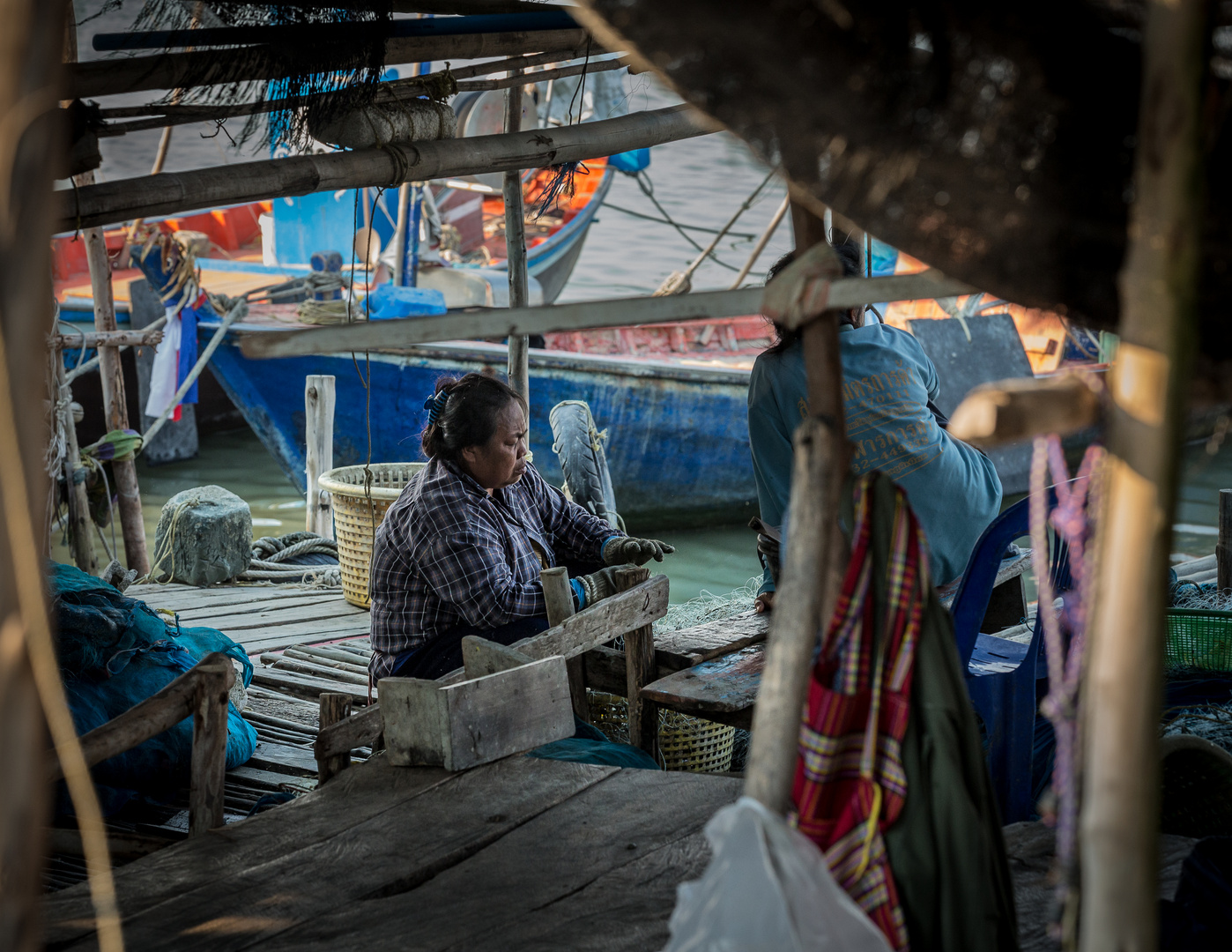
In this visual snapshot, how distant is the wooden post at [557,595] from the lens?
3.12 meters

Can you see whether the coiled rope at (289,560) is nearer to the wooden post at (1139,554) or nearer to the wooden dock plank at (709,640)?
the wooden dock plank at (709,640)

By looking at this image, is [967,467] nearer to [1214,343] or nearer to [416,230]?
[1214,343]

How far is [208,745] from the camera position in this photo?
7.33ft

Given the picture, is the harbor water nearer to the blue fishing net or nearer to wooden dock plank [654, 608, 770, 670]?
wooden dock plank [654, 608, 770, 670]

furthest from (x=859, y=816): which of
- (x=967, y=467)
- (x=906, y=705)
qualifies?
(x=967, y=467)

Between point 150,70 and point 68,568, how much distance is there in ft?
6.74

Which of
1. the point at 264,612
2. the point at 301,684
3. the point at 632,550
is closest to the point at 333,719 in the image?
the point at 632,550

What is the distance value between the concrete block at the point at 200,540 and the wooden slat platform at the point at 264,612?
88 mm

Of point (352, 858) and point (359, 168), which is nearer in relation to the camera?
point (352, 858)

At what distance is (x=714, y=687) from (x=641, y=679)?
41cm

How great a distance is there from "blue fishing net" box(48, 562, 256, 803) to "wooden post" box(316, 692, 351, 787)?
823mm

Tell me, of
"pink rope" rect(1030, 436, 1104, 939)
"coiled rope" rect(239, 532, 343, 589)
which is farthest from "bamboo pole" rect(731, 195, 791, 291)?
"pink rope" rect(1030, 436, 1104, 939)

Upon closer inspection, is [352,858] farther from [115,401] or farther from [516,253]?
[115,401]

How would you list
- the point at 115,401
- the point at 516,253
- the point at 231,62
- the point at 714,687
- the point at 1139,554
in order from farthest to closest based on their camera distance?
the point at 115,401 → the point at 516,253 → the point at 714,687 → the point at 231,62 → the point at 1139,554
